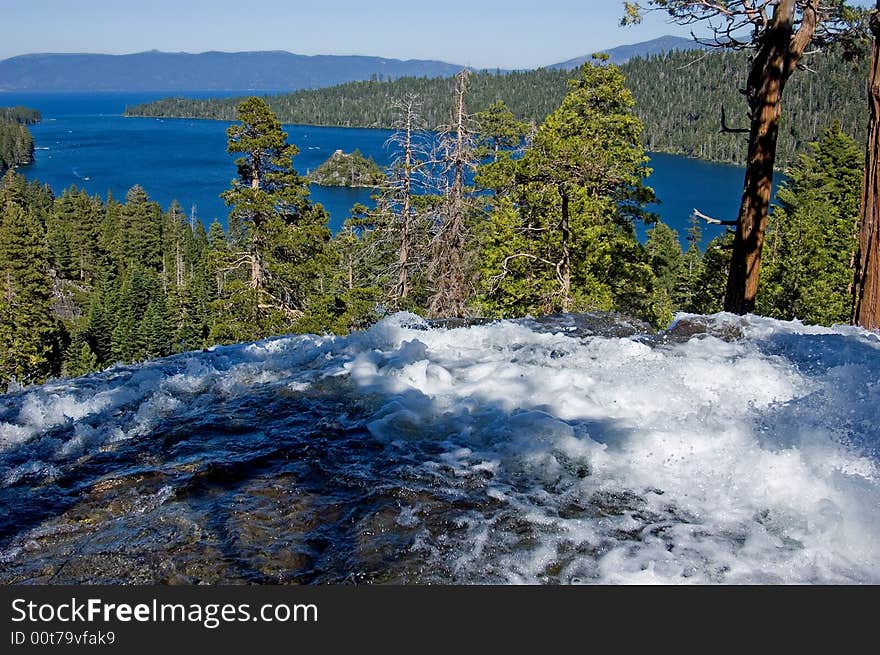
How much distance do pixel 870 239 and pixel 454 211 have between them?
13006 millimetres

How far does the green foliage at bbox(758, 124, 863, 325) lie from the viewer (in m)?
24.5

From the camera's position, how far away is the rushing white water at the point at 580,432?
335cm

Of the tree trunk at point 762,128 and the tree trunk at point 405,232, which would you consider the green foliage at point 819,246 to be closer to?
the tree trunk at point 405,232

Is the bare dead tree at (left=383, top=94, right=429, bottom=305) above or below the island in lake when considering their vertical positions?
below

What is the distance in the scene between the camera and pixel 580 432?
462 centimetres

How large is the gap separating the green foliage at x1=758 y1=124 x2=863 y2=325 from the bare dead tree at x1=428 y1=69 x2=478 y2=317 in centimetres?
1158

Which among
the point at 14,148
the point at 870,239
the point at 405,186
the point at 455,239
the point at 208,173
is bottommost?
the point at 455,239

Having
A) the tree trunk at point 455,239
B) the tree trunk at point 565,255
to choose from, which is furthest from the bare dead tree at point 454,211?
the tree trunk at point 565,255

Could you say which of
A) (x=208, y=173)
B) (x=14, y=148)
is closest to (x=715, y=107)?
(x=208, y=173)

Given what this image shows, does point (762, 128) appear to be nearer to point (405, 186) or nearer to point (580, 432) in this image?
point (580, 432)

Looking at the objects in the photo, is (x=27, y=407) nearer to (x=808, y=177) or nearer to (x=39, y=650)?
(x=39, y=650)

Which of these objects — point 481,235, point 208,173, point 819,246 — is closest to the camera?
point 481,235

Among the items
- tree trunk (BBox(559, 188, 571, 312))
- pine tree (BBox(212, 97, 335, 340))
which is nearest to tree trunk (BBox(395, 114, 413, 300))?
pine tree (BBox(212, 97, 335, 340))

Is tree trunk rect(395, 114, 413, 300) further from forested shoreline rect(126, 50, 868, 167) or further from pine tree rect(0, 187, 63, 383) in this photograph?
forested shoreline rect(126, 50, 868, 167)
